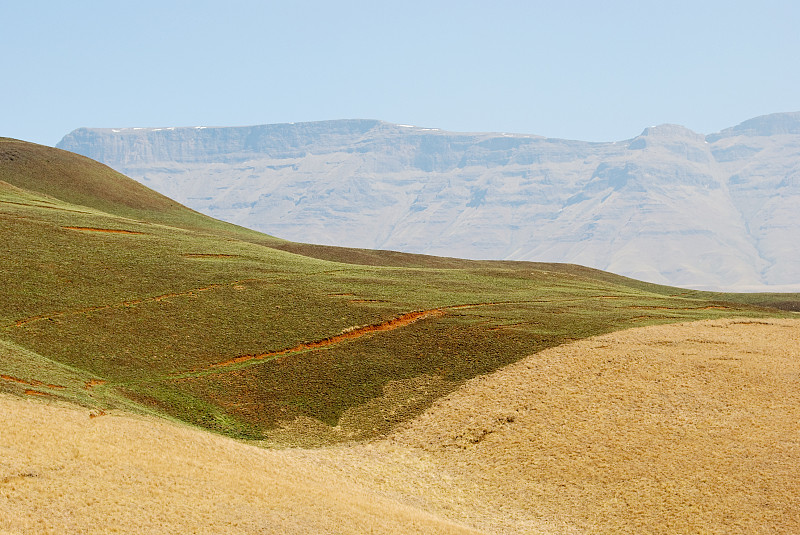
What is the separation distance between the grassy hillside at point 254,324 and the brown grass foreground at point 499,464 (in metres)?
3.58

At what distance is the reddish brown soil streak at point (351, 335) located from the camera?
152ft

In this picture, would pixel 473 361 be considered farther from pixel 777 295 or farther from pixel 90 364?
pixel 777 295

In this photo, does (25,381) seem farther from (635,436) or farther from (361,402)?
(635,436)

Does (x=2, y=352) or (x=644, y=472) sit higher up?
(x=2, y=352)

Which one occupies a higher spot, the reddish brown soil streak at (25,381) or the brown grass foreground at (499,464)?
the reddish brown soil streak at (25,381)

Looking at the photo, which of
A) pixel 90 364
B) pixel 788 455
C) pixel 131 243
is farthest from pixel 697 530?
pixel 131 243

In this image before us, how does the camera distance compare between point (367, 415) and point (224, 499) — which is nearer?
point (224, 499)

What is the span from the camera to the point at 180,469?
92.2 ft

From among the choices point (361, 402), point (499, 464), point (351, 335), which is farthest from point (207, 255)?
point (499, 464)

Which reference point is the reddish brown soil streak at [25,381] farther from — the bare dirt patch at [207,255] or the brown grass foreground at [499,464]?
the bare dirt patch at [207,255]

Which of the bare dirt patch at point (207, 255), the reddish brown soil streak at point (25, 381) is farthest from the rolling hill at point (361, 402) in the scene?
the bare dirt patch at point (207, 255)

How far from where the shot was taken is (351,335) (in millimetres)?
50531

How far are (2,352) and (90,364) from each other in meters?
4.54

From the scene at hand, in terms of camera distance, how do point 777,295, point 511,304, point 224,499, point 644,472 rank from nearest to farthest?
point 224,499 < point 644,472 < point 511,304 < point 777,295
